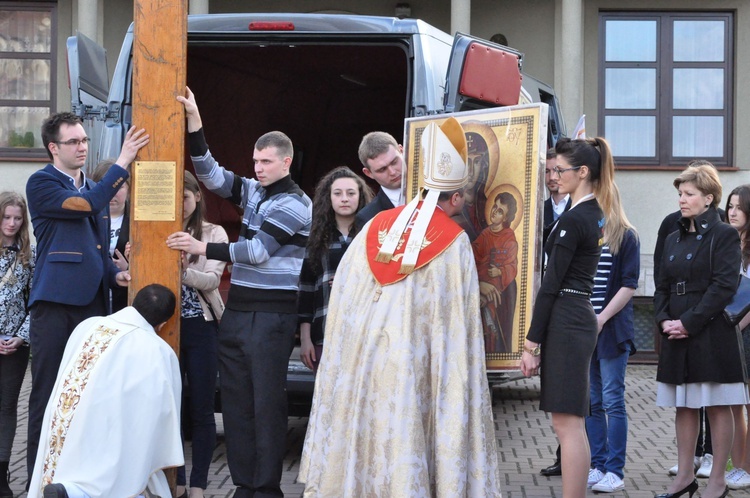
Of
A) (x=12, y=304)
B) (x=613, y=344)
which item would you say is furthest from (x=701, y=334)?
(x=12, y=304)

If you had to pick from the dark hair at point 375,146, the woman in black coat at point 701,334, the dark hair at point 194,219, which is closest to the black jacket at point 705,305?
the woman in black coat at point 701,334

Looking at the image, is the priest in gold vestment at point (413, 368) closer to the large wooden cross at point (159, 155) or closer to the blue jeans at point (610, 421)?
the large wooden cross at point (159, 155)

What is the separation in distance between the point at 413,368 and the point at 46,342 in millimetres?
1911

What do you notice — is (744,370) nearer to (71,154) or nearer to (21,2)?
(71,154)

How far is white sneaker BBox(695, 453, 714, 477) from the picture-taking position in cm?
658

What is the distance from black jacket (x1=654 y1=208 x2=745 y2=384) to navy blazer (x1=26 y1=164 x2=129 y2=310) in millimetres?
2858

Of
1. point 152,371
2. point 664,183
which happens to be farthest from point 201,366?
point 664,183

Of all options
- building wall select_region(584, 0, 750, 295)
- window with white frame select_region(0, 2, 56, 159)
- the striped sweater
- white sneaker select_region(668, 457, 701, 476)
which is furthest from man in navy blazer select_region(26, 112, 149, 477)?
window with white frame select_region(0, 2, 56, 159)

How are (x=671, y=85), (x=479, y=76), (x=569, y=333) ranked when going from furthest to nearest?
(x=671, y=85) → (x=479, y=76) → (x=569, y=333)

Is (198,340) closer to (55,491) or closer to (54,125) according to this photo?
(54,125)

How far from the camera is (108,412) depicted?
4.48 meters

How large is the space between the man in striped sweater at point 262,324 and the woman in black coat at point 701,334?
1.98 metres

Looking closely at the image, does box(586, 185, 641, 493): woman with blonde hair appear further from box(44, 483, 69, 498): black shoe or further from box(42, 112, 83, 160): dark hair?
box(44, 483, 69, 498): black shoe

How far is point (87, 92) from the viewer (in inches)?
263
